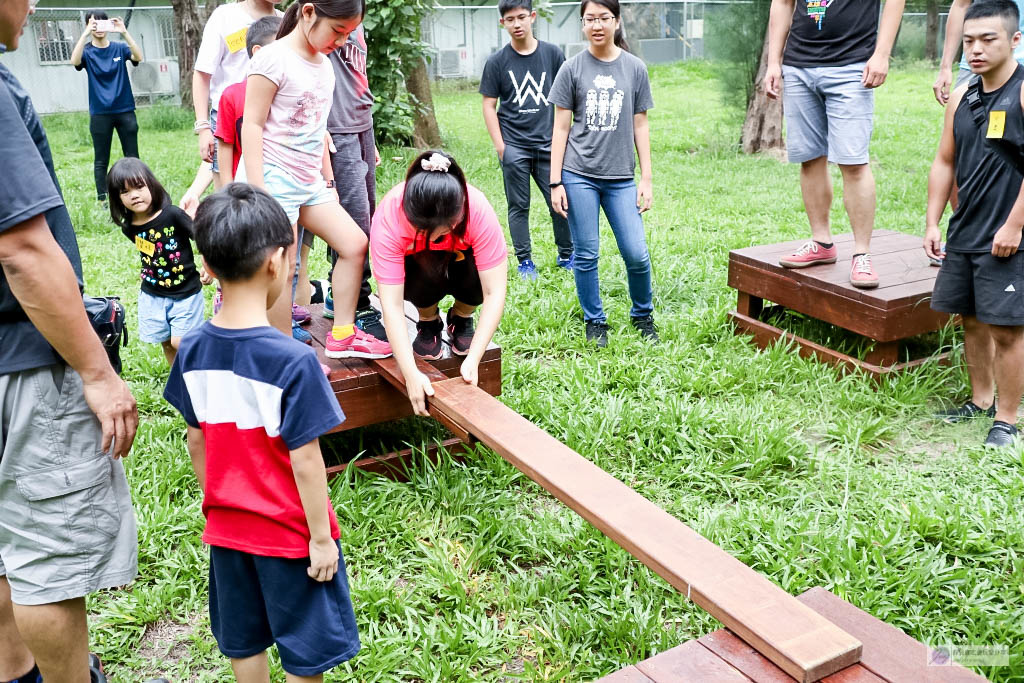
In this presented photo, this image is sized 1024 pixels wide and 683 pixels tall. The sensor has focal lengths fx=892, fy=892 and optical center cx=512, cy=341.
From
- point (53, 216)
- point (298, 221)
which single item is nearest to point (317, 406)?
point (53, 216)

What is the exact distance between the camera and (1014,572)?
2.86 metres

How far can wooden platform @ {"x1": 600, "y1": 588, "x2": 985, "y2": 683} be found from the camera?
1.96 metres

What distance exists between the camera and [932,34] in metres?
19.8

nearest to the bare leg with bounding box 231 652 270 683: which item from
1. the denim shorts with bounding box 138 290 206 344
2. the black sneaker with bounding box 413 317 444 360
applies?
the black sneaker with bounding box 413 317 444 360

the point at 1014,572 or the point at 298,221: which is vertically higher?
the point at 298,221

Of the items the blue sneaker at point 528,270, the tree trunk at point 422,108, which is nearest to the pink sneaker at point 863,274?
the blue sneaker at point 528,270

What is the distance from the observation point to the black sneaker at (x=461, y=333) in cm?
377

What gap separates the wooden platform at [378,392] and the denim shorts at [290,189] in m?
0.59

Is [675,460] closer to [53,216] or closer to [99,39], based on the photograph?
[53,216]

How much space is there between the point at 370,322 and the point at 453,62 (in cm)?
1810

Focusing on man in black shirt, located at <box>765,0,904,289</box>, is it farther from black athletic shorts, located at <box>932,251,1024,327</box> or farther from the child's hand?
the child's hand

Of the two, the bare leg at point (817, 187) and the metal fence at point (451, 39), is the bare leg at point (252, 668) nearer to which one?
the bare leg at point (817, 187)

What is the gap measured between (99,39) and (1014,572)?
8.92 meters

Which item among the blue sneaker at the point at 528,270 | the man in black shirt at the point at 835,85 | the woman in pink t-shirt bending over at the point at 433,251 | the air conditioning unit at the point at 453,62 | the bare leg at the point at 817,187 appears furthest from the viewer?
the air conditioning unit at the point at 453,62
